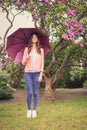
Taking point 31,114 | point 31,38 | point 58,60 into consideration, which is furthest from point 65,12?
point 58,60

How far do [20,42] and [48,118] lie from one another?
6.40 feet

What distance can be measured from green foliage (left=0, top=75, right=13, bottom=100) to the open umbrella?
584cm

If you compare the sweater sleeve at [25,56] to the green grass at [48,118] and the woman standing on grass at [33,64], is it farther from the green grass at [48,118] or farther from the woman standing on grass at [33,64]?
the green grass at [48,118]

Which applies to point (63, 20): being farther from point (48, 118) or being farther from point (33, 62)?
point (48, 118)

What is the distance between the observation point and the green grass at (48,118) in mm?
8740

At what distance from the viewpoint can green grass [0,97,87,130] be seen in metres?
8.74

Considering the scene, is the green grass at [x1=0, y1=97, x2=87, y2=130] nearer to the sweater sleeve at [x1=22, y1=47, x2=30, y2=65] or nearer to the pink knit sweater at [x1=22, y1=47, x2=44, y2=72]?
the pink knit sweater at [x1=22, y1=47, x2=44, y2=72]

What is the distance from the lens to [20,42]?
9766mm

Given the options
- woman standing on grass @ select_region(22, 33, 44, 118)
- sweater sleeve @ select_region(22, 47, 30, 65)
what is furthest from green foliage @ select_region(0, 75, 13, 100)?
sweater sleeve @ select_region(22, 47, 30, 65)

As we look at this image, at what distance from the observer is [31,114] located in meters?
9.67

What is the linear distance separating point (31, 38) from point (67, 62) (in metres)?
5.69

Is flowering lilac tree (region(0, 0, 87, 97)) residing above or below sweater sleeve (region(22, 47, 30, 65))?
above

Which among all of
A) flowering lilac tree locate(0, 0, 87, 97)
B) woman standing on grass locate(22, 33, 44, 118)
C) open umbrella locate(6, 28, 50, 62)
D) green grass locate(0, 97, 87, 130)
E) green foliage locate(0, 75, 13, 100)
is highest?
flowering lilac tree locate(0, 0, 87, 97)

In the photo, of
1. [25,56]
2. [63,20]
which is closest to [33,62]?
[25,56]
